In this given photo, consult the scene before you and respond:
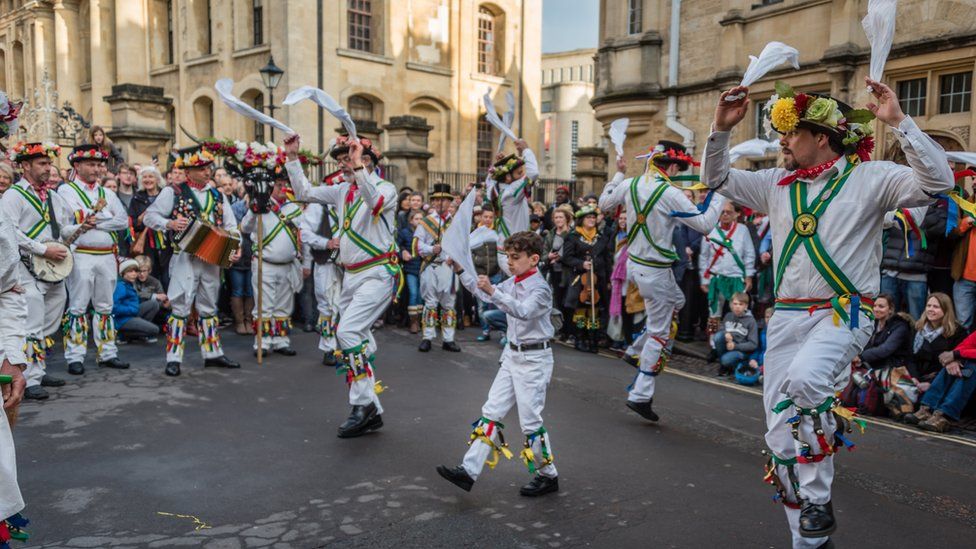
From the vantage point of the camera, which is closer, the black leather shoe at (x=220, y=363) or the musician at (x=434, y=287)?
the black leather shoe at (x=220, y=363)

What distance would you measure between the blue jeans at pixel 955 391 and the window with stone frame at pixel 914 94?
6280 mm

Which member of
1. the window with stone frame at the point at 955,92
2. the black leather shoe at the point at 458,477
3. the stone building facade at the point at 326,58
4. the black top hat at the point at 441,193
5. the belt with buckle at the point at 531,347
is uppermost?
the stone building facade at the point at 326,58

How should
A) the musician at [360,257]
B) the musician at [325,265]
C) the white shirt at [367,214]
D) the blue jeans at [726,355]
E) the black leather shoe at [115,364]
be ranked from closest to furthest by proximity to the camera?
the musician at [360,257] → the white shirt at [367,214] → the black leather shoe at [115,364] → the blue jeans at [726,355] → the musician at [325,265]

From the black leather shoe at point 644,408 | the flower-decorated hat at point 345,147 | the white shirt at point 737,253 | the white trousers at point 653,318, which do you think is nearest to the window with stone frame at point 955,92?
the white shirt at point 737,253

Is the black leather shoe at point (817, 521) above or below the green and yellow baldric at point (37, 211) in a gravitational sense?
below

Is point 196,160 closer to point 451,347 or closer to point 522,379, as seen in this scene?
point 451,347

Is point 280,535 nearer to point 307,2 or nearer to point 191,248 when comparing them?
point 191,248

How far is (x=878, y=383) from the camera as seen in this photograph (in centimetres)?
767

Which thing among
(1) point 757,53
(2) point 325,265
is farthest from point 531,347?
(1) point 757,53

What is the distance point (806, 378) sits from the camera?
3812mm

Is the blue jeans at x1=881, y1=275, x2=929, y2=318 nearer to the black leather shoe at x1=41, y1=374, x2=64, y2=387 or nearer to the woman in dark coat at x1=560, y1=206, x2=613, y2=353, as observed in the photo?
the woman in dark coat at x1=560, y1=206, x2=613, y2=353

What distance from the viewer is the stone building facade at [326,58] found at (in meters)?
27.5

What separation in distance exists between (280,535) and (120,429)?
9.29ft

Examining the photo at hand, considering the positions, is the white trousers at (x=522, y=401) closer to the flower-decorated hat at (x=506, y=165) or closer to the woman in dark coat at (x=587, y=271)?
the flower-decorated hat at (x=506, y=165)
